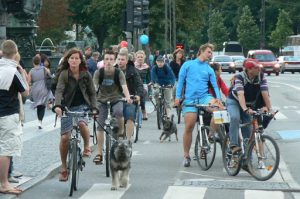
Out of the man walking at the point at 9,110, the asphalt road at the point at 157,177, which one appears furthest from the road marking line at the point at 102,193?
the man walking at the point at 9,110

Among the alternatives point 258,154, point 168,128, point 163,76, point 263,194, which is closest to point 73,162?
point 263,194

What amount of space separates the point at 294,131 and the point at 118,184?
9781 millimetres

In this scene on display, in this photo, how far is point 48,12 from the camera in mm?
70562

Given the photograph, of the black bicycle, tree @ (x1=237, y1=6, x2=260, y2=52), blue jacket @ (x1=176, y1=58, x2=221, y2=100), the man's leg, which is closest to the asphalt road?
the black bicycle

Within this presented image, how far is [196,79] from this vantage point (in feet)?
44.0

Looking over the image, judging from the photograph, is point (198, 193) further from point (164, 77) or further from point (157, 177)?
point (164, 77)

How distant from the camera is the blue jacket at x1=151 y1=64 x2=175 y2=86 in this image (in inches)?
824

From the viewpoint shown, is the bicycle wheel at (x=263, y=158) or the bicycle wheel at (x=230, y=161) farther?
the bicycle wheel at (x=230, y=161)

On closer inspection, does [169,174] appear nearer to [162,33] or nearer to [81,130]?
[81,130]

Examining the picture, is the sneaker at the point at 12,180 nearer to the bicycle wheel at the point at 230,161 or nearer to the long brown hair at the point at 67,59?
the long brown hair at the point at 67,59

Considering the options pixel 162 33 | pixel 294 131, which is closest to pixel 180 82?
pixel 294 131

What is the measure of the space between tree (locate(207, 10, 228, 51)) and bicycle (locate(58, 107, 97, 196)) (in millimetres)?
111577

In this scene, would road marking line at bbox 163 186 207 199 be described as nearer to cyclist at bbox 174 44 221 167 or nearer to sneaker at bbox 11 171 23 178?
sneaker at bbox 11 171 23 178

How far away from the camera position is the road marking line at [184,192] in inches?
414
